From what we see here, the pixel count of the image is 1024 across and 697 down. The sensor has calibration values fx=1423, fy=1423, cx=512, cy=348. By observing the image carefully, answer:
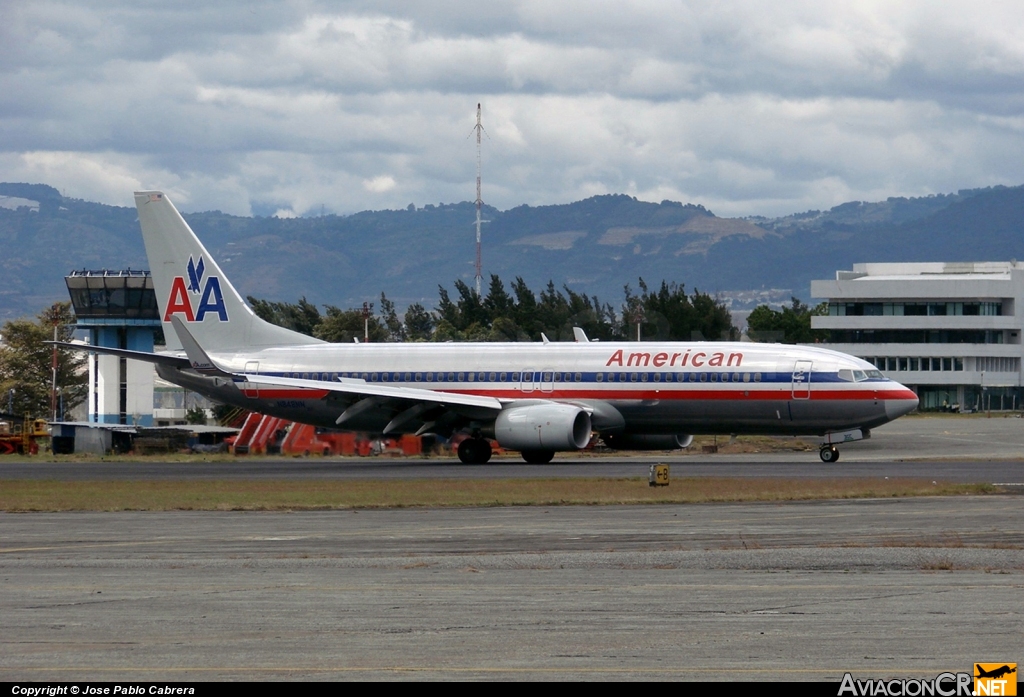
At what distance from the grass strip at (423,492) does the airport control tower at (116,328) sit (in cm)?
5796

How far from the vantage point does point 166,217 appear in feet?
189

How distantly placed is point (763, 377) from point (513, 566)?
29.8 m

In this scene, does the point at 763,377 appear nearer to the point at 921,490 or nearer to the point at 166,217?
the point at 921,490

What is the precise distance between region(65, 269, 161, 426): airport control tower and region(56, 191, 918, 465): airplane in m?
39.9

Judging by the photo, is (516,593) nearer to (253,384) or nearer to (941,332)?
(253,384)

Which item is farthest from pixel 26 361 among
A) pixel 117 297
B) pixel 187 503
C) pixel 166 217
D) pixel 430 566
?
pixel 430 566

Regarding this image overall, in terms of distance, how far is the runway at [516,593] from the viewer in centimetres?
1295

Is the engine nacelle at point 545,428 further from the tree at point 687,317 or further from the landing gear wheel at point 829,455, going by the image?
the tree at point 687,317

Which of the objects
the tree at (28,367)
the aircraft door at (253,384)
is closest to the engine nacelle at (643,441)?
the aircraft door at (253,384)

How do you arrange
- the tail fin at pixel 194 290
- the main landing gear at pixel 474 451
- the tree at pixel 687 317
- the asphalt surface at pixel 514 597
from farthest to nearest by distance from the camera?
1. the tree at pixel 687 317
2. the tail fin at pixel 194 290
3. the main landing gear at pixel 474 451
4. the asphalt surface at pixel 514 597

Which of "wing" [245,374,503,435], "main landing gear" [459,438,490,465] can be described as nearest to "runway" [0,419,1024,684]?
"wing" [245,374,503,435]

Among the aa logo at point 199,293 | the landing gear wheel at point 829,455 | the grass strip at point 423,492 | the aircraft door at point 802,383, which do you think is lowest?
the grass strip at point 423,492

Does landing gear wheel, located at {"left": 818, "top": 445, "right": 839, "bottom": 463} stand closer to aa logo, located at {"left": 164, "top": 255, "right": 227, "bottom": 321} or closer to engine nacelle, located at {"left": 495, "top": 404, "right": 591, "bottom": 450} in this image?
engine nacelle, located at {"left": 495, "top": 404, "right": 591, "bottom": 450}

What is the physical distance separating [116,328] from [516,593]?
3455 inches
